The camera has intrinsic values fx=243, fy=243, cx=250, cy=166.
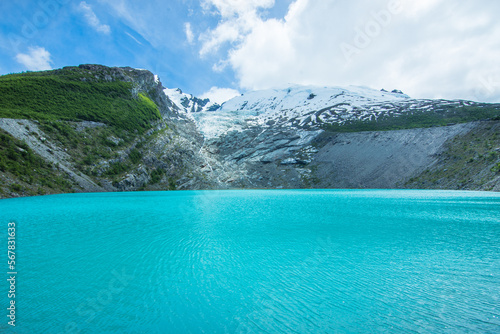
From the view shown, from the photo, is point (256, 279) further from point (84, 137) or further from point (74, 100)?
point (74, 100)

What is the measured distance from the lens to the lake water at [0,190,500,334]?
741 centimetres

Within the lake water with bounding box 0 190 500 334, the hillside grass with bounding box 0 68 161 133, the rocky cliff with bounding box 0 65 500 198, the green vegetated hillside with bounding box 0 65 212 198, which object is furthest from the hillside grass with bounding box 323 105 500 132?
the lake water with bounding box 0 190 500 334

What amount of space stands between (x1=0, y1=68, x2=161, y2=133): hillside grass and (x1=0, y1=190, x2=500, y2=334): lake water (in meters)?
62.2

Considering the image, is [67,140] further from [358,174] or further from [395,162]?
[395,162]

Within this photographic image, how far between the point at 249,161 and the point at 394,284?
9535cm

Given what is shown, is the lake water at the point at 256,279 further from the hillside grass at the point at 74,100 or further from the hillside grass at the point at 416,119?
the hillside grass at the point at 416,119

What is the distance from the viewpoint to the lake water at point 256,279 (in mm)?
7414

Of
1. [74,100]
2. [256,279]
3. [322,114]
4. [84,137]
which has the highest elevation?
[322,114]

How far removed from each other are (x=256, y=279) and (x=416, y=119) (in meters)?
125

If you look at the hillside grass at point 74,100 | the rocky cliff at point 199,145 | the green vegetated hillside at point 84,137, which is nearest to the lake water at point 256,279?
the green vegetated hillside at point 84,137

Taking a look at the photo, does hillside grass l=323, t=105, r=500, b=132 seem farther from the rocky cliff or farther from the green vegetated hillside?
the green vegetated hillside

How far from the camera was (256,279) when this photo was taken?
10.7 metres

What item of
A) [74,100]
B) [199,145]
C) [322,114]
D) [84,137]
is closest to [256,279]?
[84,137]

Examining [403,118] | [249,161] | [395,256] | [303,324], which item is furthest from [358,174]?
[303,324]
